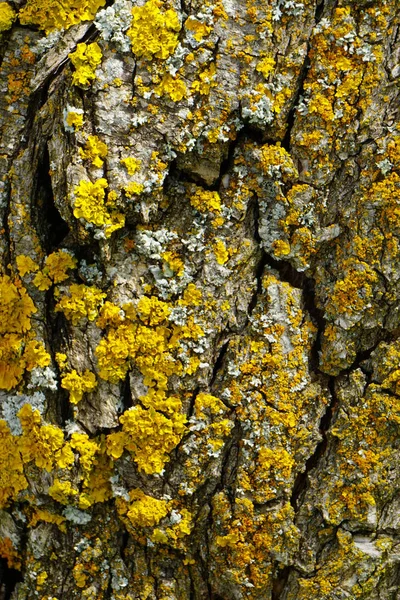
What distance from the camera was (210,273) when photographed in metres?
3.14

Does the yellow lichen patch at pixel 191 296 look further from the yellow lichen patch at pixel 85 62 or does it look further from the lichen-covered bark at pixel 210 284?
the yellow lichen patch at pixel 85 62

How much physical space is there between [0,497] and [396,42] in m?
2.97

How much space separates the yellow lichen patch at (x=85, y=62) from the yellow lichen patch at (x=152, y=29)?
0.18m

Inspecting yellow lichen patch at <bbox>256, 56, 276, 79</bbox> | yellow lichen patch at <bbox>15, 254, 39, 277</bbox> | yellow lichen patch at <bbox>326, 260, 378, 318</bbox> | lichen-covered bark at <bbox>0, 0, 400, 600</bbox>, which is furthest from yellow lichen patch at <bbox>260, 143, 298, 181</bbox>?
yellow lichen patch at <bbox>15, 254, 39, 277</bbox>

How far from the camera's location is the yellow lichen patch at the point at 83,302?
3127mm

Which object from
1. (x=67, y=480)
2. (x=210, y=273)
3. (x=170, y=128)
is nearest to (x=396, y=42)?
(x=170, y=128)

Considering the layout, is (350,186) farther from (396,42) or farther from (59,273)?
(59,273)

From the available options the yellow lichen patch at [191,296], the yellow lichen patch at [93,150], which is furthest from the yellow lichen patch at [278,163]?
the yellow lichen patch at [93,150]

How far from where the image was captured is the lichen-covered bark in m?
2.98

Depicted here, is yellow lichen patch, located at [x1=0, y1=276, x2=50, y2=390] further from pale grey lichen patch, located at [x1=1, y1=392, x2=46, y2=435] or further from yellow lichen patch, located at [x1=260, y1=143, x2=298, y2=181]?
yellow lichen patch, located at [x1=260, y1=143, x2=298, y2=181]

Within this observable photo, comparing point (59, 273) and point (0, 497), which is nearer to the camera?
point (59, 273)

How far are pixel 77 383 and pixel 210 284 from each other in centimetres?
81

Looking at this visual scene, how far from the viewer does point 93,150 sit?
2951mm

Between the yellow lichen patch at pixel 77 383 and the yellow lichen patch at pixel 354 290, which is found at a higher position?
the yellow lichen patch at pixel 354 290
